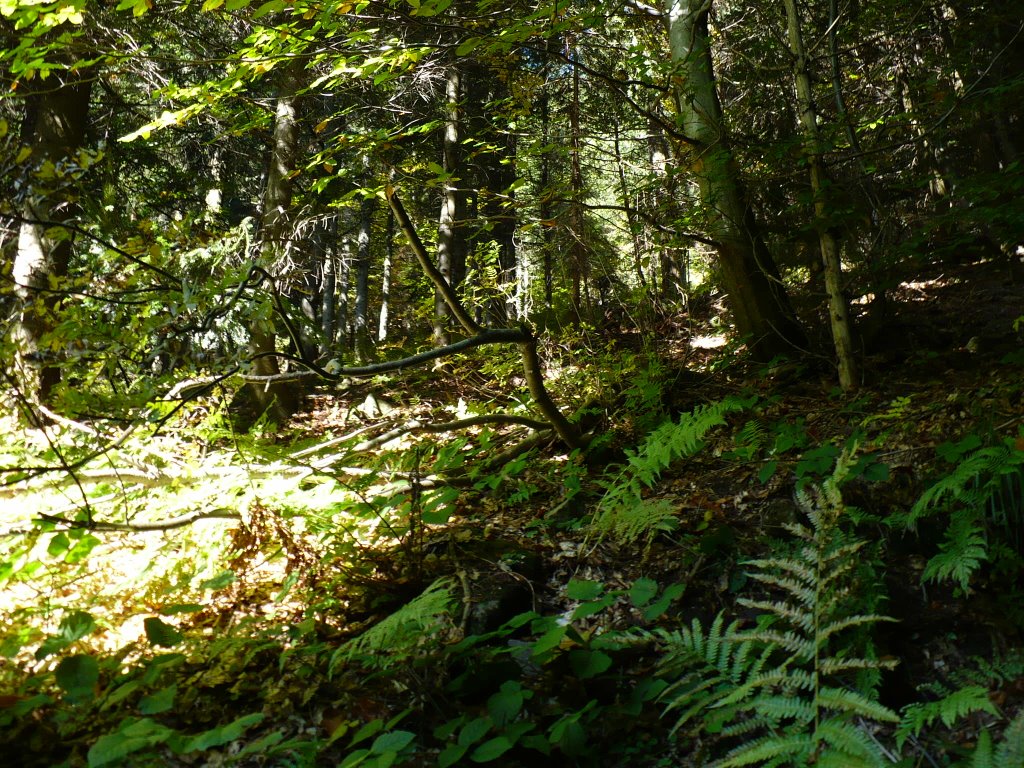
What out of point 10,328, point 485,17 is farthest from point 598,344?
point 10,328

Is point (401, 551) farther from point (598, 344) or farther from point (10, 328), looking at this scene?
point (598, 344)

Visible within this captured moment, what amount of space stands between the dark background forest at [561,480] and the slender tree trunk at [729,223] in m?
0.04

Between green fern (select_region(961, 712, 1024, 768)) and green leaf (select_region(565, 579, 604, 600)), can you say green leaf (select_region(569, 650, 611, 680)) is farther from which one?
green fern (select_region(961, 712, 1024, 768))

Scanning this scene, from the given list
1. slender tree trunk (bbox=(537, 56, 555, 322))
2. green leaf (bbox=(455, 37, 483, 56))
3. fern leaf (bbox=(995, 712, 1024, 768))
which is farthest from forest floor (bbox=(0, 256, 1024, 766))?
green leaf (bbox=(455, 37, 483, 56))

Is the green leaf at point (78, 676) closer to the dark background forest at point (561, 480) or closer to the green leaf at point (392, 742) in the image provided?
the dark background forest at point (561, 480)

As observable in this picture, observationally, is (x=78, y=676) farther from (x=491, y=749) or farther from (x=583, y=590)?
(x=583, y=590)

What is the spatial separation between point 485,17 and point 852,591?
15.1 ft

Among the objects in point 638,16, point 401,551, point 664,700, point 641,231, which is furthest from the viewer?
point 638,16

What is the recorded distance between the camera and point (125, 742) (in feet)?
6.73

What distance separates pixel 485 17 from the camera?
16.3ft

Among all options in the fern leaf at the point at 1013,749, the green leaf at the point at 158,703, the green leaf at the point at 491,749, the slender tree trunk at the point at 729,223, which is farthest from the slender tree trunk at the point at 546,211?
the fern leaf at the point at 1013,749

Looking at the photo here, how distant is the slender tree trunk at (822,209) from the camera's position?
5.02 meters

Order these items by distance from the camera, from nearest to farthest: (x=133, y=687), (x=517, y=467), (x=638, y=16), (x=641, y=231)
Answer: (x=133, y=687) < (x=517, y=467) < (x=641, y=231) < (x=638, y=16)

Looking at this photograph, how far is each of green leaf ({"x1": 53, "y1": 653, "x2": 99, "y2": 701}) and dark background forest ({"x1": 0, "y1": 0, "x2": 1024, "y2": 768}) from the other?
0.04 feet
